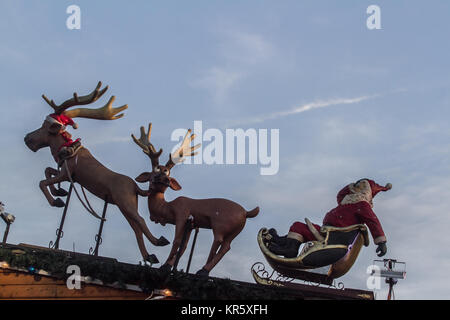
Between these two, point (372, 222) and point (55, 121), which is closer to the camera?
point (372, 222)

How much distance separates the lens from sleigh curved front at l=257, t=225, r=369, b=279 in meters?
14.0

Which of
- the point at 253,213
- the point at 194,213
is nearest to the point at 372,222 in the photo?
the point at 253,213

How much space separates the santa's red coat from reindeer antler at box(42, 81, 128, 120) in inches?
187

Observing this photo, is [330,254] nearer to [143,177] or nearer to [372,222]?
[372,222]

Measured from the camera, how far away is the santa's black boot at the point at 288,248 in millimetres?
14279

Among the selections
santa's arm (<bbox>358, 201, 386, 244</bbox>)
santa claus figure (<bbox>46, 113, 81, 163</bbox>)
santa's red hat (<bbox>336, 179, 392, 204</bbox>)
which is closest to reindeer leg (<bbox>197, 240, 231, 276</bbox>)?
santa's red hat (<bbox>336, 179, 392, 204</bbox>)

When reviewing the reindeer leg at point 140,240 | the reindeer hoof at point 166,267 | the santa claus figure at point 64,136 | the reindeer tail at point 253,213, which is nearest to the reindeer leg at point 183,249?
the reindeer hoof at point 166,267

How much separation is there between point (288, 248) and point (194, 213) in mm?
1931

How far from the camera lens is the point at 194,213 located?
575 inches

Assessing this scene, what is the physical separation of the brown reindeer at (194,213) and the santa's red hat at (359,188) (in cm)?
174

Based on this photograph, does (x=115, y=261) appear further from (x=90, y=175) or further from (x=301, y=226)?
(x=301, y=226)

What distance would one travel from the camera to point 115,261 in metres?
13.8

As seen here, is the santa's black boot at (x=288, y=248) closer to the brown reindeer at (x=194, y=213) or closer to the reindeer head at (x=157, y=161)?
the brown reindeer at (x=194, y=213)
